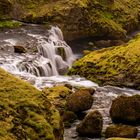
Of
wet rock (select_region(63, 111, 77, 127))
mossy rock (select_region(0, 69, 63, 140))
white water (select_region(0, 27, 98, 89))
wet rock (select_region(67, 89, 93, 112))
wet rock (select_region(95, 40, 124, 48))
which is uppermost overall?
mossy rock (select_region(0, 69, 63, 140))

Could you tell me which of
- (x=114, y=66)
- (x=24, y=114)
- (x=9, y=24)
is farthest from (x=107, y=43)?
(x=24, y=114)

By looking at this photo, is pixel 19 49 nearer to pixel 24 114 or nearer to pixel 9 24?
pixel 9 24

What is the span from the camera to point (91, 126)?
12727 millimetres

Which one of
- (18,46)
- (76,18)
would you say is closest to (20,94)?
(18,46)

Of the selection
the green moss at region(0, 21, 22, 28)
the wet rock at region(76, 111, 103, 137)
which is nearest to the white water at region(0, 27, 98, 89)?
the green moss at region(0, 21, 22, 28)

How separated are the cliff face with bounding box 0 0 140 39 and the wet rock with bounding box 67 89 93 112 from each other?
15.7m

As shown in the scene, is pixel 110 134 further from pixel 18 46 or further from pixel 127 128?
pixel 18 46

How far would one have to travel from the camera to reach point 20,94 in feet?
26.4

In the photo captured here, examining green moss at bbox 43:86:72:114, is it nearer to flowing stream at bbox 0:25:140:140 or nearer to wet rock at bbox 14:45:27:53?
flowing stream at bbox 0:25:140:140

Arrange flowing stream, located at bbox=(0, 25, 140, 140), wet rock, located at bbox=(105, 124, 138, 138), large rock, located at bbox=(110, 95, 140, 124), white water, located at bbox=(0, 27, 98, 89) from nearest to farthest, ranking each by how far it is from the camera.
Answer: wet rock, located at bbox=(105, 124, 138, 138), large rock, located at bbox=(110, 95, 140, 124), flowing stream, located at bbox=(0, 25, 140, 140), white water, located at bbox=(0, 27, 98, 89)

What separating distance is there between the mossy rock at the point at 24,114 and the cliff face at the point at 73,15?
885 inches

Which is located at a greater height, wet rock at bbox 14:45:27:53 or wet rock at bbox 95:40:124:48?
wet rock at bbox 14:45:27:53

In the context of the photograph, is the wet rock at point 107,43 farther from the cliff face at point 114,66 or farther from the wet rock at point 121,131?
the wet rock at point 121,131

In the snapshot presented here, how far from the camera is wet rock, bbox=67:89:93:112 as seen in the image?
48.9 ft
